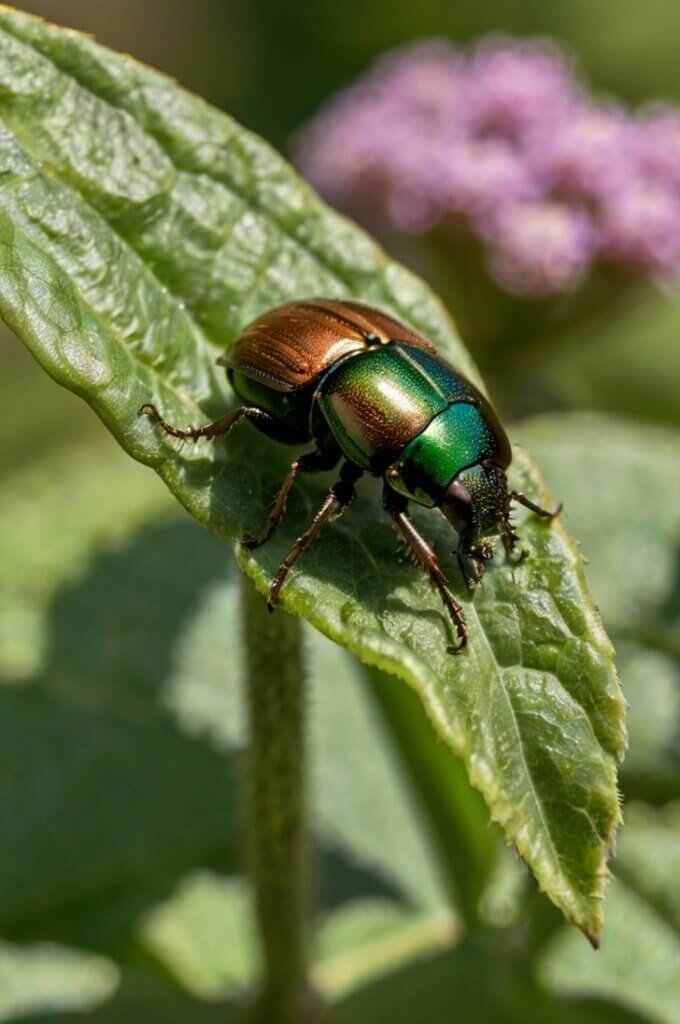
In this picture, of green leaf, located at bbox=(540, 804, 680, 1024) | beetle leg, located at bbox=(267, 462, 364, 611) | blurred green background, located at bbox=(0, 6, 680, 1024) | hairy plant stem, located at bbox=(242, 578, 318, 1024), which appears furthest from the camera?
blurred green background, located at bbox=(0, 6, 680, 1024)

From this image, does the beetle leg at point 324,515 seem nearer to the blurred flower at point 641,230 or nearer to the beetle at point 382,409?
the beetle at point 382,409

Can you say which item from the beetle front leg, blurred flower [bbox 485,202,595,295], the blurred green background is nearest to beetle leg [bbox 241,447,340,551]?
the beetle front leg

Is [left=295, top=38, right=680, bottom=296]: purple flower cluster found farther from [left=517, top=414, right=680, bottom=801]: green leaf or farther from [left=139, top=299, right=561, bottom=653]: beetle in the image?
[left=139, top=299, right=561, bottom=653]: beetle

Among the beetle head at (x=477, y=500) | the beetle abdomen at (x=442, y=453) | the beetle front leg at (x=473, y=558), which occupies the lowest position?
the beetle front leg at (x=473, y=558)

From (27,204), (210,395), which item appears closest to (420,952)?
(210,395)

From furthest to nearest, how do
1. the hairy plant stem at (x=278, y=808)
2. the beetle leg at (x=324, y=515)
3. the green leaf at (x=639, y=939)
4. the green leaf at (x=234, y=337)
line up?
the green leaf at (x=639, y=939) → the hairy plant stem at (x=278, y=808) → the beetle leg at (x=324, y=515) → the green leaf at (x=234, y=337)

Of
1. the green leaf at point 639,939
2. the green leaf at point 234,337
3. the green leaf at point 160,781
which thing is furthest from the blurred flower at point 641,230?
the green leaf at point 234,337

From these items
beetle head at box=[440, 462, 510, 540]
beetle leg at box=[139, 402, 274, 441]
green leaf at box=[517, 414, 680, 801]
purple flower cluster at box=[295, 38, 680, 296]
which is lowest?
green leaf at box=[517, 414, 680, 801]
